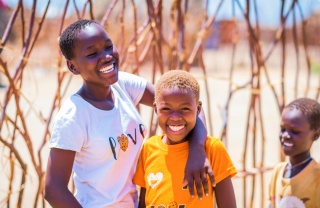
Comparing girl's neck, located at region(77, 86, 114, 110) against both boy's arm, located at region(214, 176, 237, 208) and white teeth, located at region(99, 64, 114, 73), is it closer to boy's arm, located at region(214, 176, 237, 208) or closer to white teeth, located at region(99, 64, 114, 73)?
white teeth, located at region(99, 64, 114, 73)

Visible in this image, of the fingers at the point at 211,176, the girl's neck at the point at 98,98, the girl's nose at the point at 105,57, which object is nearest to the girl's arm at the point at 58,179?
the girl's neck at the point at 98,98

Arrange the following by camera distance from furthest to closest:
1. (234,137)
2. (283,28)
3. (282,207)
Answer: (234,137) < (283,28) < (282,207)

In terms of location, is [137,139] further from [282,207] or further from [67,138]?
[282,207]

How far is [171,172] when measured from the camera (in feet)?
6.01

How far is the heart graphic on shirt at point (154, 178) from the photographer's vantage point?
185 cm

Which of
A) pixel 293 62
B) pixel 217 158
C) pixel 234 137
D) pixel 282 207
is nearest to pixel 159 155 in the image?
pixel 217 158

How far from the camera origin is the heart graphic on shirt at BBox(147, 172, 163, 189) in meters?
1.85

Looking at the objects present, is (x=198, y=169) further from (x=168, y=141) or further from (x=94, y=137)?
(x=94, y=137)

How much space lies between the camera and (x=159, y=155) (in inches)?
74.1

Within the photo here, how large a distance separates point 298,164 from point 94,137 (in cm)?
118

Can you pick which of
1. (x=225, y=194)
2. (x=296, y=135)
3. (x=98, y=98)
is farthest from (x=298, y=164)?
(x=98, y=98)

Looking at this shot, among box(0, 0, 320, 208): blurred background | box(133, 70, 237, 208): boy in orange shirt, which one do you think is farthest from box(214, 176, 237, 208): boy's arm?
box(0, 0, 320, 208): blurred background

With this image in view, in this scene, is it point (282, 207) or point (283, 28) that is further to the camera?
point (283, 28)

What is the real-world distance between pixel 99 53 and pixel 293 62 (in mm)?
16077
